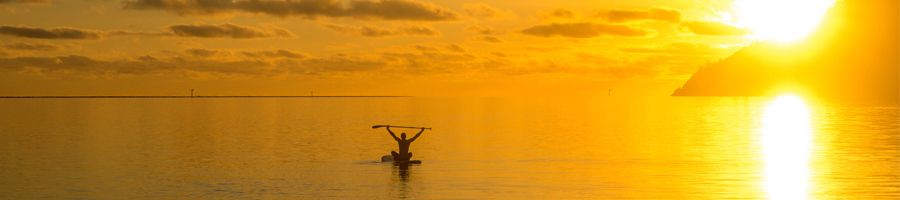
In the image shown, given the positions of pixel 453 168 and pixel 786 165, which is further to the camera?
pixel 786 165

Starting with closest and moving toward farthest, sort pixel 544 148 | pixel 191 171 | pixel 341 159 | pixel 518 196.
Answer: pixel 518 196 < pixel 191 171 < pixel 341 159 < pixel 544 148

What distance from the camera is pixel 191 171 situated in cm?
6850

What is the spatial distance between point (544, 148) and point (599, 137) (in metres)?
24.7

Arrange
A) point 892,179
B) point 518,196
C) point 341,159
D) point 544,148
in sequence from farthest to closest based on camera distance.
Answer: point 544,148 < point 341,159 < point 892,179 < point 518,196

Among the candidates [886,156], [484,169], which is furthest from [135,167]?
[886,156]

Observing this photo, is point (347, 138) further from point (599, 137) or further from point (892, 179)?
point (892, 179)

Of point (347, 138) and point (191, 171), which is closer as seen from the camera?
point (191, 171)

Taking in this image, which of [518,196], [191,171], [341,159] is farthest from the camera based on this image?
[341,159]

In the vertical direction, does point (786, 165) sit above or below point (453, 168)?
below

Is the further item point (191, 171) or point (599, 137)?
point (599, 137)

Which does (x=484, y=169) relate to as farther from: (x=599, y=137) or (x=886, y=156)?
(x=599, y=137)

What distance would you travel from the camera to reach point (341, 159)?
80.3 metres

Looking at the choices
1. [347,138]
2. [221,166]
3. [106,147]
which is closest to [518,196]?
[221,166]

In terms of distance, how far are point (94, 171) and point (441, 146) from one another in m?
36.8
